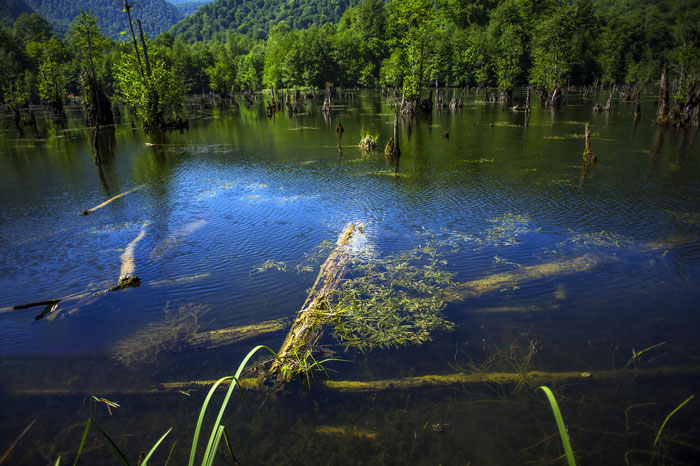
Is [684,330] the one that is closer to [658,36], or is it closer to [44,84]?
[44,84]

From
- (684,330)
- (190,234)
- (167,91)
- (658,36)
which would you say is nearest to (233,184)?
(190,234)

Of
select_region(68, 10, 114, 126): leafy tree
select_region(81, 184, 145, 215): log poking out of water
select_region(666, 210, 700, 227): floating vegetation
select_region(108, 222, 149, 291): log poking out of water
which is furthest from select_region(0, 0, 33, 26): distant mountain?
select_region(666, 210, 700, 227): floating vegetation

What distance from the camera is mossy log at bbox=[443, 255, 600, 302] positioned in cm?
871

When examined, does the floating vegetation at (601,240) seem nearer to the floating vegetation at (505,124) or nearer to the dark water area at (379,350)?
the dark water area at (379,350)

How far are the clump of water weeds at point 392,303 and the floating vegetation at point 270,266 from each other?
6.54 ft

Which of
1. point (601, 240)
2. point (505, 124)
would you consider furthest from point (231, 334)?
point (505, 124)

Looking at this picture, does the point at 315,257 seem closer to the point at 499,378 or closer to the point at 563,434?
the point at 499,378

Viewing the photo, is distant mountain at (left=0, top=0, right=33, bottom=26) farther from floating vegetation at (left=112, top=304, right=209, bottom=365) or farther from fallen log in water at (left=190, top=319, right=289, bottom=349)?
fallen log in water at (left=190, top=319, right=289, bottom=349)

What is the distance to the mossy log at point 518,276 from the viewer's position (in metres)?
8.71

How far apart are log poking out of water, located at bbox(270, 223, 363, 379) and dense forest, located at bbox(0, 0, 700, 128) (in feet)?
122

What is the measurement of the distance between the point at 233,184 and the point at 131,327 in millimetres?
12120

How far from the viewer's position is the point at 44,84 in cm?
6044

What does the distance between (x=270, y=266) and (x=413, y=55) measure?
4342 cm

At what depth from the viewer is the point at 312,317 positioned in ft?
24.6
